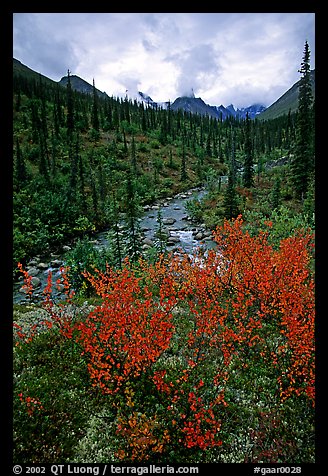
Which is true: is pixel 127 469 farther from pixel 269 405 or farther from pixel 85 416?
pixel 269 405

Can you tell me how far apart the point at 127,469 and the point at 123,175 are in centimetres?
4815

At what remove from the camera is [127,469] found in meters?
4.25

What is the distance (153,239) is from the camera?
28.3 meters

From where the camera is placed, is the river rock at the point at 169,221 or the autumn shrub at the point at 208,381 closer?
the autumn shrub at the point at 208,381

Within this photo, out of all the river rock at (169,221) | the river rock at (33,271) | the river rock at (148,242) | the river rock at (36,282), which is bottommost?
the river rock at (36,282)

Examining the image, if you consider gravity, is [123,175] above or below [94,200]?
above

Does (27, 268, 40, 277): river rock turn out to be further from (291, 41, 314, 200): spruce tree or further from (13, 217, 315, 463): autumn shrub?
(291, 41, 314, 200): spruce tree

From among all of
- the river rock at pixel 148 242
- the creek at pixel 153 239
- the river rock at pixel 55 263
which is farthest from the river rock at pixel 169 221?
the river rock at pixel 55 263

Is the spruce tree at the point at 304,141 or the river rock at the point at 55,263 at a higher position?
the spruce tree at the point at 304,141

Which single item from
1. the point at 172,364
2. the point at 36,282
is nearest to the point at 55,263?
the point at 36,282

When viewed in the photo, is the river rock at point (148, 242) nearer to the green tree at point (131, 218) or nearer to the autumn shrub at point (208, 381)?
the green tree at point (131, 218)

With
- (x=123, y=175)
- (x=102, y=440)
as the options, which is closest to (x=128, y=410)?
(x=102, y=440)

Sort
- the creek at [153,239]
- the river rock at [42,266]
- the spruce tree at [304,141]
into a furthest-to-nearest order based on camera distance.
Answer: the spruce tree at [304,141]
the river rock at [42,266]
the creek at [153,239]

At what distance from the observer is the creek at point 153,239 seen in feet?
66.4
